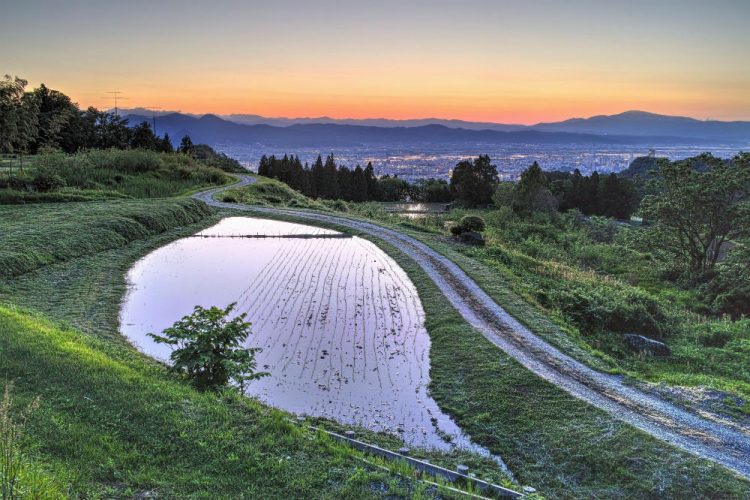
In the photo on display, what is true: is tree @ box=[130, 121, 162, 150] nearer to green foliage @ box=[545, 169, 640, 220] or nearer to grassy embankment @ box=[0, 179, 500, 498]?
green foliage @ box=[545, 169, 640, 220]

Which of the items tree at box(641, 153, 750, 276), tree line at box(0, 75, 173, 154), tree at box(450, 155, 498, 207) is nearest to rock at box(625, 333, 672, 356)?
tree at box(641, 153, 750, 276)

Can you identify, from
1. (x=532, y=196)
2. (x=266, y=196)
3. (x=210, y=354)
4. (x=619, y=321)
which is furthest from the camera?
(x=532, y=196)

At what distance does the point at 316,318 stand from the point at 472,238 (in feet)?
51.4

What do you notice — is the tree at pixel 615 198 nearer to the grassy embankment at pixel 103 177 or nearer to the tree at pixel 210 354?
the grassy embankment at pixel 103 177

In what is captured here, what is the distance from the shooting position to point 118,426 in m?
7.60

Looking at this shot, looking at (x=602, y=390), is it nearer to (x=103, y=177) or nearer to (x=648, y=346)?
(x=648, y=346)

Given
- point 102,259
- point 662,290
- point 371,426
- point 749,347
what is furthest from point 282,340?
point 662,290

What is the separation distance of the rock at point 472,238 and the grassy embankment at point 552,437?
14.8m

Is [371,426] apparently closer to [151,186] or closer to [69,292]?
[69,292]

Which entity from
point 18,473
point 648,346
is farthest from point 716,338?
point 18,473

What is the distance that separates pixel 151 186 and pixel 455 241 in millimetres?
26965

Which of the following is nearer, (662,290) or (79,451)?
(79,451)

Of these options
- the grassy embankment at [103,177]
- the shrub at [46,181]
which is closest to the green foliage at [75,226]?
the grassy embankment at [103,177]

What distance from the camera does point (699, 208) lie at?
28.4m
